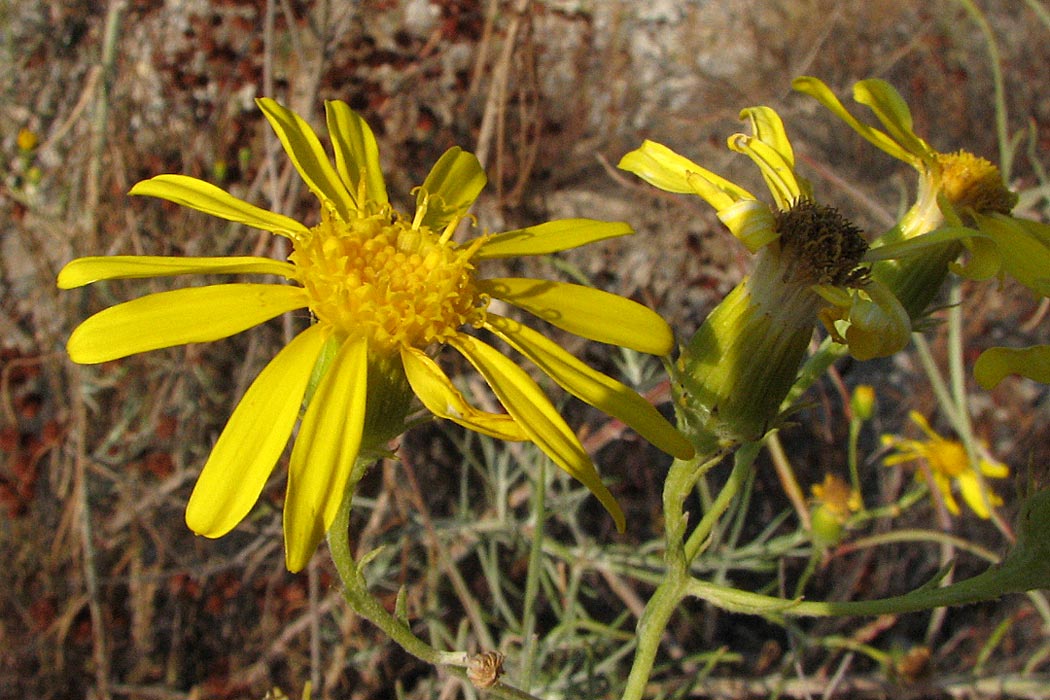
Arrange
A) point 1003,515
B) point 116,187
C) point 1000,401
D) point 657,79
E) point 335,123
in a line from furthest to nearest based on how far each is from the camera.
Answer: point 657,79
point 1000,401
point 1003,515
point 116,187
point 335,123

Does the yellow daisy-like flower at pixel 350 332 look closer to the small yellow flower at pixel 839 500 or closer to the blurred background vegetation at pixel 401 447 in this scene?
the blurred background vegetation at pixel 401 447

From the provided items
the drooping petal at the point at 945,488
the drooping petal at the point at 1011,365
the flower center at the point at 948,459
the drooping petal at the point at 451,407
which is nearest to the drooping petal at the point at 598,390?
the drooping petal at the point at 451,407

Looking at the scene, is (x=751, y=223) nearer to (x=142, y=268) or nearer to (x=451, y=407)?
(x=451, y=407)

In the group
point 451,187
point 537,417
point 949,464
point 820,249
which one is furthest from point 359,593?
point 949,464

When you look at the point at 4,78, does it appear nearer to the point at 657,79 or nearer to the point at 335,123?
the point at 335,123

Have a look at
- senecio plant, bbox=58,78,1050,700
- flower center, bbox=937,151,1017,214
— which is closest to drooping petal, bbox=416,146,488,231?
senecio plant, bbox=58,78,1050,700

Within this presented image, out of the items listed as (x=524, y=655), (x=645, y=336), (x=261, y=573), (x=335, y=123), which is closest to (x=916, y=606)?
(x=645, y=336)
